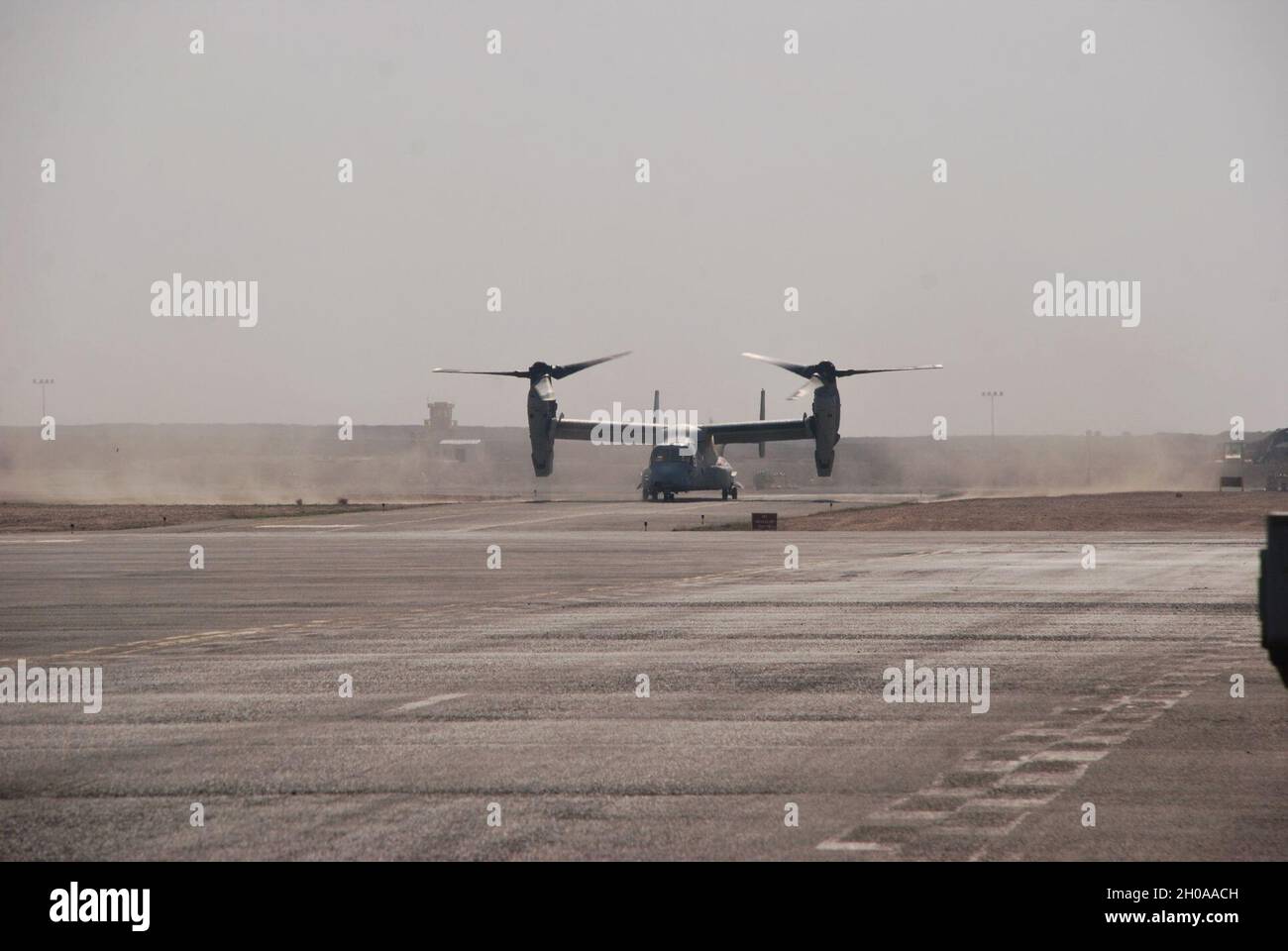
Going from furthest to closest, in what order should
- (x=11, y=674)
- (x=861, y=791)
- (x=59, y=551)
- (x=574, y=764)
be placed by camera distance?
(x=59, y=551) → (x=11, y=674) → (x=574, y=764) → (x=861, y=791)

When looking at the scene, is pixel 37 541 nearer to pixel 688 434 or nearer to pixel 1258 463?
pixel 688 434

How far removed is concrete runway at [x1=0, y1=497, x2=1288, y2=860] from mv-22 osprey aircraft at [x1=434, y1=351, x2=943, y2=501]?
51.1m

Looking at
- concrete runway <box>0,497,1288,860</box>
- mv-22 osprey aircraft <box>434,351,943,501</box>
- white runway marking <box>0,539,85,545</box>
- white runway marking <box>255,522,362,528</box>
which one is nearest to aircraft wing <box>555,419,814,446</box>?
mv-22 osprey aircraft <box>434,351,943,501</box>

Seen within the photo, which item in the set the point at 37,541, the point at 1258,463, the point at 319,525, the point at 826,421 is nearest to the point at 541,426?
the point at 826,421

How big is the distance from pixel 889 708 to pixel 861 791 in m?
4.00

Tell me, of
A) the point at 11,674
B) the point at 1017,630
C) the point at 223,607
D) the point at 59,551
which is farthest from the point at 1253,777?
the point at 59,551

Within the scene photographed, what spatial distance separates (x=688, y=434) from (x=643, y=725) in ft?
264

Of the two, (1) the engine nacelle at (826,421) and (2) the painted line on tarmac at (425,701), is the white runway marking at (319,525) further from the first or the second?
(2) the painted line on tarmac at (425,701)

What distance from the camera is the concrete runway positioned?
945 cm

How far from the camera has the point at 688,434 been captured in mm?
94062

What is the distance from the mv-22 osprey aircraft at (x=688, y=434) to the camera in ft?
270

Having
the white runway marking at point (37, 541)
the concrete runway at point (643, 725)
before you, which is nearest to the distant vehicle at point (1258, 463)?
the white runway marking at point (37, 541)

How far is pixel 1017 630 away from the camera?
22000 mm

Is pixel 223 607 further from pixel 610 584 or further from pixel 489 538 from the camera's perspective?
pixel 489 538
